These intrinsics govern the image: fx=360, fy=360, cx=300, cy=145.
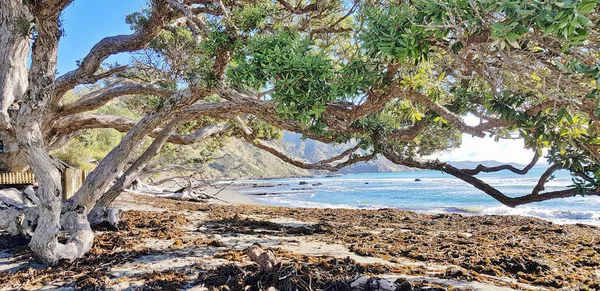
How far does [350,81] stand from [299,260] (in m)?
2.29

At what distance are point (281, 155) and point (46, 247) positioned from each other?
17.6 feet

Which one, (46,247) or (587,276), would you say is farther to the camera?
(587,276)

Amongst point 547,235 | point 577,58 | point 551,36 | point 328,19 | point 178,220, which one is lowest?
point 547,235

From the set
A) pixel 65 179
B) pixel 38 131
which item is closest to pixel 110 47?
pixel 38 131

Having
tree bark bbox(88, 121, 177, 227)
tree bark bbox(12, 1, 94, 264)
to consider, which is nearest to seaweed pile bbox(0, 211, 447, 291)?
tree bark bbox(12, 1, 94, 264)

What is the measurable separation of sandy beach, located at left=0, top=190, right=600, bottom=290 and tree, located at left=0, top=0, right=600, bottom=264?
0.54 m

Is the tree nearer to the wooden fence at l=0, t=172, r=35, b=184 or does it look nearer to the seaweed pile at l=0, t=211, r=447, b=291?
the seaweed pile at l=0, t=211, r=447, b=291

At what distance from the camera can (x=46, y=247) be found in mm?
4074

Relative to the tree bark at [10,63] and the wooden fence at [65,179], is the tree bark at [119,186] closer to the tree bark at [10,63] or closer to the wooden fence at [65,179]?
the tree bark at [10,63]

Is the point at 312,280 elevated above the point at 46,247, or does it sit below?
below

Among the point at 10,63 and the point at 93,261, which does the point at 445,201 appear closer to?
the point at 93,261

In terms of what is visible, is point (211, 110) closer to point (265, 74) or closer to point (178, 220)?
point (265, 74)

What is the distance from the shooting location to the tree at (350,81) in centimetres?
242

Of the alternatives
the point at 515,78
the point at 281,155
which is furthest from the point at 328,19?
the point at 515,78
